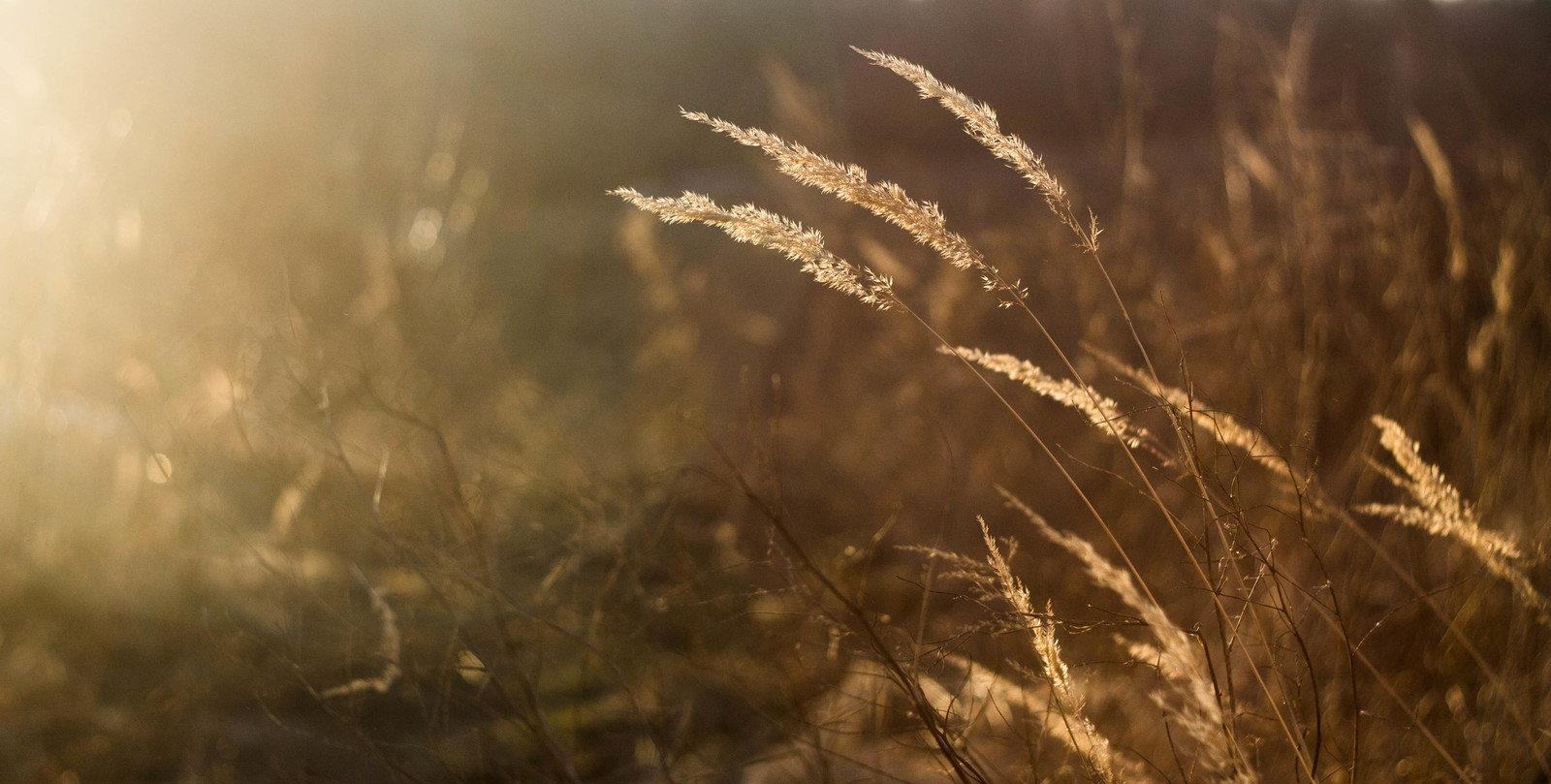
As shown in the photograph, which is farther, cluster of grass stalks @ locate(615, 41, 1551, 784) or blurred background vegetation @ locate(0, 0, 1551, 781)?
blurred background vegetation @ locate(0, 0, 1551, 781)

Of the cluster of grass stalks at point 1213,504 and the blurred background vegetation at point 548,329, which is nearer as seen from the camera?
the cluster of grass stalks at point 1213,504

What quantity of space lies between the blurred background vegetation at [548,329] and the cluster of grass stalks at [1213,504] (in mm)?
53

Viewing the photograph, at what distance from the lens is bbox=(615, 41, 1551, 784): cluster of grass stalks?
709 mm

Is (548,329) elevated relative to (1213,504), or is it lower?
elevated

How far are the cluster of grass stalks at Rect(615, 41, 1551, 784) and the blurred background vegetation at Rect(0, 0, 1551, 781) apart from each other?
53 millimetres

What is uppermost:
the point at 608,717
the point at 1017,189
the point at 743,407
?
the point at 1017,189

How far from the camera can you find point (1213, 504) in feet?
2.24

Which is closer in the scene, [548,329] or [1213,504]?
[1213,504]

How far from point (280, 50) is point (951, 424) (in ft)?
10.7

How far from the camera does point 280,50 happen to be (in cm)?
347

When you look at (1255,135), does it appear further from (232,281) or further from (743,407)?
(232,281)

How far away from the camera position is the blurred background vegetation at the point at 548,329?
1.48 meters

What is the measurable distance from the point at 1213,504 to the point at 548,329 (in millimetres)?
3342

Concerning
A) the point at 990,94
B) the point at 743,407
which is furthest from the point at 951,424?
the point at 990,94
